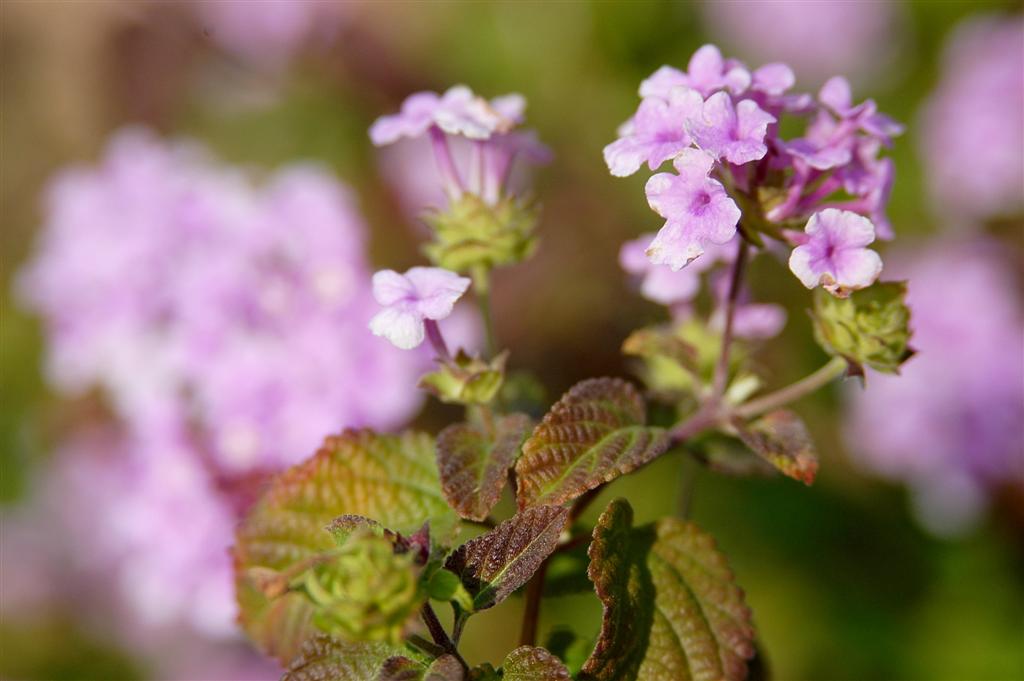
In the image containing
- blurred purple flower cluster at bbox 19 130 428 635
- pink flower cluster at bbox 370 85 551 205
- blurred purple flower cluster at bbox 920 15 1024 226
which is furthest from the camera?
blurred purple flower cluster at bbox 920 15 1024 226

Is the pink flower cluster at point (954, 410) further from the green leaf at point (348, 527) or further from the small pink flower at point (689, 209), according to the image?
the green leaf at point (348, 527)

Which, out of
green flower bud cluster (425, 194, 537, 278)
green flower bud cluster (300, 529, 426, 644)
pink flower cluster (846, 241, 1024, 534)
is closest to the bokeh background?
pink flower cluster (846, 241, 1024, 534)

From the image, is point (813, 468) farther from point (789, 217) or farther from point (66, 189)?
point (66, 189)

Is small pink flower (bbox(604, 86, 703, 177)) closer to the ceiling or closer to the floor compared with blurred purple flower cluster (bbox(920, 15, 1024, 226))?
closer to the floor

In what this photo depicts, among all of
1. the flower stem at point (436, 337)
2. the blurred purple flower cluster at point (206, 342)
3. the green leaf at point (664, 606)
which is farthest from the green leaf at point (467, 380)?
the blurred purple flower cluster at point (206, 342)

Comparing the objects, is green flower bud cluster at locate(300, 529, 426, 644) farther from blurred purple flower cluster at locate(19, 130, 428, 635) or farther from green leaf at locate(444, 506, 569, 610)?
blurred purple flower cluster at locate(19, 130, 428, 635)
